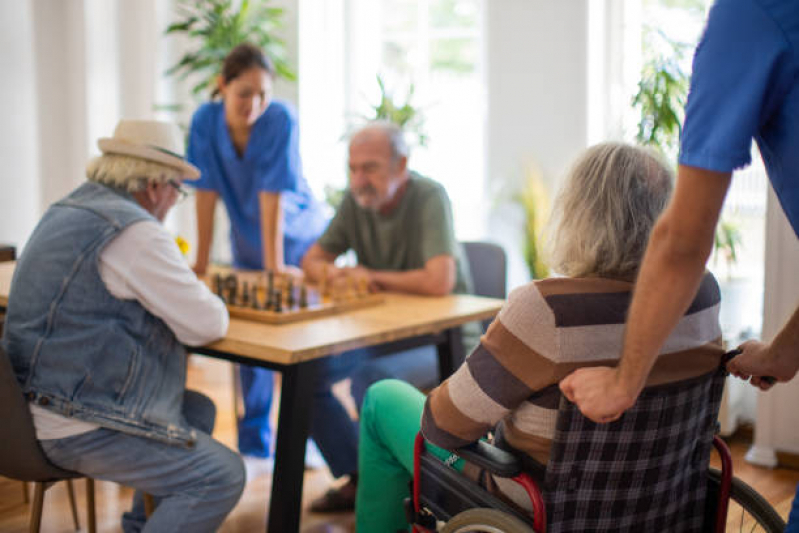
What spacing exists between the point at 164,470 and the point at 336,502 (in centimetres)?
91

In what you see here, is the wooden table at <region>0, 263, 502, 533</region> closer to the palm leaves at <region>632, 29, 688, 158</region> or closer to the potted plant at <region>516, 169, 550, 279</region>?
the palm leaves at <region>632, 29, 688, 158</region>

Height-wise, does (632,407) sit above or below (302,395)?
above

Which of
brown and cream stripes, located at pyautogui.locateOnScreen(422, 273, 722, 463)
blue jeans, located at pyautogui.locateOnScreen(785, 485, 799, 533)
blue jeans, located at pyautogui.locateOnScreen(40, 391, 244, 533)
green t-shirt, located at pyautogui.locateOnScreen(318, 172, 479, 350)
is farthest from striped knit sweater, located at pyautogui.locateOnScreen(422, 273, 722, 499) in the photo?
green t-shirt, located at pyautogui.locateOnScreen(318, 172, 479, 350)

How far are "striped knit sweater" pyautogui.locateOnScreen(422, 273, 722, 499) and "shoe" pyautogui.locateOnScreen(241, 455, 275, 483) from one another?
172 cm

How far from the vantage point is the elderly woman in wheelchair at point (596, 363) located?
1.31 metres

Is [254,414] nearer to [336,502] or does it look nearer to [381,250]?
[336,502]

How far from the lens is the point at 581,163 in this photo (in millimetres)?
1390

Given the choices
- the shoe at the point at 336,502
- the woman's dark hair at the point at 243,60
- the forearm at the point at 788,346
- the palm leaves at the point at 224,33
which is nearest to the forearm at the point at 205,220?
the woman's dark hair at the point at 243,60

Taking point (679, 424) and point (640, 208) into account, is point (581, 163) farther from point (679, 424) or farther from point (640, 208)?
point (679, 424)

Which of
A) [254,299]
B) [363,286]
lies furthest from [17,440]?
[363,286]

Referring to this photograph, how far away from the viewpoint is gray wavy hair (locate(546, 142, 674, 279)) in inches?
52.9

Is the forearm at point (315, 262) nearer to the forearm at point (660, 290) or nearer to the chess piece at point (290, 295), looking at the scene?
the chess piece at point (290, 295)

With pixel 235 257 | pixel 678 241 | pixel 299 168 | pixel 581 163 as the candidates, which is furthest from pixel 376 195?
pixel 678 241

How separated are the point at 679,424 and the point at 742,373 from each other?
15 centimetres
